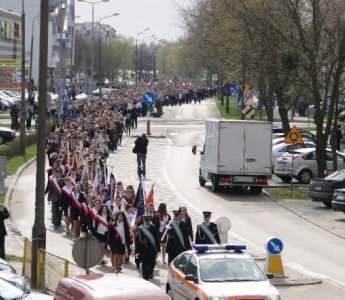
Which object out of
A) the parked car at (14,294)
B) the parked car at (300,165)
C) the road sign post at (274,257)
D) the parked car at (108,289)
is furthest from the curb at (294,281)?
the parked car at (300,165)

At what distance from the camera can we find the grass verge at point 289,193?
39219 millimetres

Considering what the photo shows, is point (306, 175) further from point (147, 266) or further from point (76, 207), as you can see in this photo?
point (147, 266)

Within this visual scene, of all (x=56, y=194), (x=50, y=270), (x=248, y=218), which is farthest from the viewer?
(x=248, y=218)

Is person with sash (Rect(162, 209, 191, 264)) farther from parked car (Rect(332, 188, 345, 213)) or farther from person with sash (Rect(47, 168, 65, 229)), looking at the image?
parked car (Rect(332, 188, 345, 213))

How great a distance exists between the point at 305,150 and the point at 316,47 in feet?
17.4

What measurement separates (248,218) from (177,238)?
1042 centimetres

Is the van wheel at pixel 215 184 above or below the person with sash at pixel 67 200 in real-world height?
below

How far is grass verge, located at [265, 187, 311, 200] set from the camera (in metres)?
39.2

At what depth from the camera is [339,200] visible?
33.2 metres

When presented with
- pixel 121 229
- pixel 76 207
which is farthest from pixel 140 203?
pixel 121 229

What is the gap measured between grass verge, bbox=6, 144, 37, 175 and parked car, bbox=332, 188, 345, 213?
14.9 metres

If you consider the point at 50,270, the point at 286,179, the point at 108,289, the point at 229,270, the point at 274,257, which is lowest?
the point at 286,179

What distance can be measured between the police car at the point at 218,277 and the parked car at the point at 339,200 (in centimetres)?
1357

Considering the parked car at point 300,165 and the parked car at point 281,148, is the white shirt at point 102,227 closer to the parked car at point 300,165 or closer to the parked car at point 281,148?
the parked car at point 300,165
